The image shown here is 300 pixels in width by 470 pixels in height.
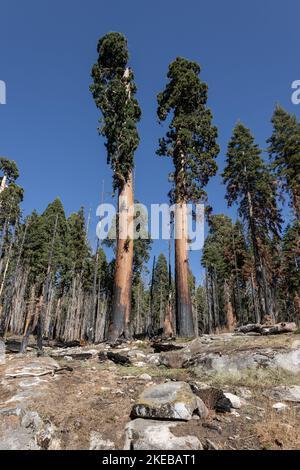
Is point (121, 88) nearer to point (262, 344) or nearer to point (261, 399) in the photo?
point (262, 344)

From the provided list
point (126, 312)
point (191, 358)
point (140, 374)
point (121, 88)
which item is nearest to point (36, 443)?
point (140, 374)

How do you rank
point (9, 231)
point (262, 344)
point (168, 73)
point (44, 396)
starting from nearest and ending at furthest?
point (44, 396)
point (262, 344)
point (168, 73)
point (9, 231)

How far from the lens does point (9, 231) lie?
2817 centimetres

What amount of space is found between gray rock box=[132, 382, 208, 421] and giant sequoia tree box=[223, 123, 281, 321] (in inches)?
630

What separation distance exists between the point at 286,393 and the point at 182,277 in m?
8.28

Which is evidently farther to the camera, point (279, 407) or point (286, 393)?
point (286, 393)

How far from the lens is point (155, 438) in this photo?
4.13 m

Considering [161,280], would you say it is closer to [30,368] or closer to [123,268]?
[123,268]

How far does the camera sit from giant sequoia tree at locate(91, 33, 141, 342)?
1352cm

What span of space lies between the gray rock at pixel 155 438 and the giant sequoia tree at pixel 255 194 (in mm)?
16890

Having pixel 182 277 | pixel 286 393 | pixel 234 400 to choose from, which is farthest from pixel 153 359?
pixel 182 277

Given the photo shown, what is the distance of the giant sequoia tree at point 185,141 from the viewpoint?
47.9ft

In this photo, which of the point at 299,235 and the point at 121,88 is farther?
the point at 299,235
